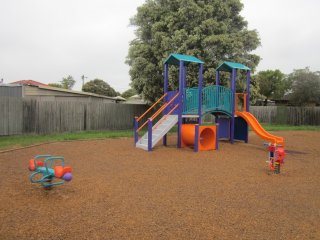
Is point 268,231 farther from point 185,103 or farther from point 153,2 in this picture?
point 153,2

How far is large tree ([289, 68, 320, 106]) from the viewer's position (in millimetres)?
29797

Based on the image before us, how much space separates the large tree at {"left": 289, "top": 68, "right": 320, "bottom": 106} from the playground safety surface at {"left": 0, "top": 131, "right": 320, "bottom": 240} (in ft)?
78.0

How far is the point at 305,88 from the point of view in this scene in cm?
3003

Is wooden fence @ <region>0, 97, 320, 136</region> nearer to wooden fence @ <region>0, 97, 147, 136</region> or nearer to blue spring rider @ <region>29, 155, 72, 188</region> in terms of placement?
wooden fence @ <region>0, 97, 147, 136</region>

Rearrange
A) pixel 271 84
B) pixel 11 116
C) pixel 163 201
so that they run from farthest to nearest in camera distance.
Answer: pixel 271 84 → pixel 11 116 → pixel 163 201

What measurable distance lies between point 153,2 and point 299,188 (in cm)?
1596

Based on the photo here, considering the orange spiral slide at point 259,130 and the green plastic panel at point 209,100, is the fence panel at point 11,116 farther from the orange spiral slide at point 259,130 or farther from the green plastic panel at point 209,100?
the orange spiral slide at point 259,130

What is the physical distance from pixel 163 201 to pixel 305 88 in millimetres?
29283

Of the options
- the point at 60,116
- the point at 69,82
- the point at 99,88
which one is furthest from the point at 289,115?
the point at 69,82

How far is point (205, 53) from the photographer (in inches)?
676

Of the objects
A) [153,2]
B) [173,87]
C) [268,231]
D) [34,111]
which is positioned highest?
[153,2]

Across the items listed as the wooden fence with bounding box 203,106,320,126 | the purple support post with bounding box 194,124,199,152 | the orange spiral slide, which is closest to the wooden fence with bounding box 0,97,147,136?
the orange spiral slide

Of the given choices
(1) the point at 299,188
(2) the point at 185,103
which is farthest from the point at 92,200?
(2) the point at 185,103

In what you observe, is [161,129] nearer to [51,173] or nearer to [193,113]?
[193,113]
